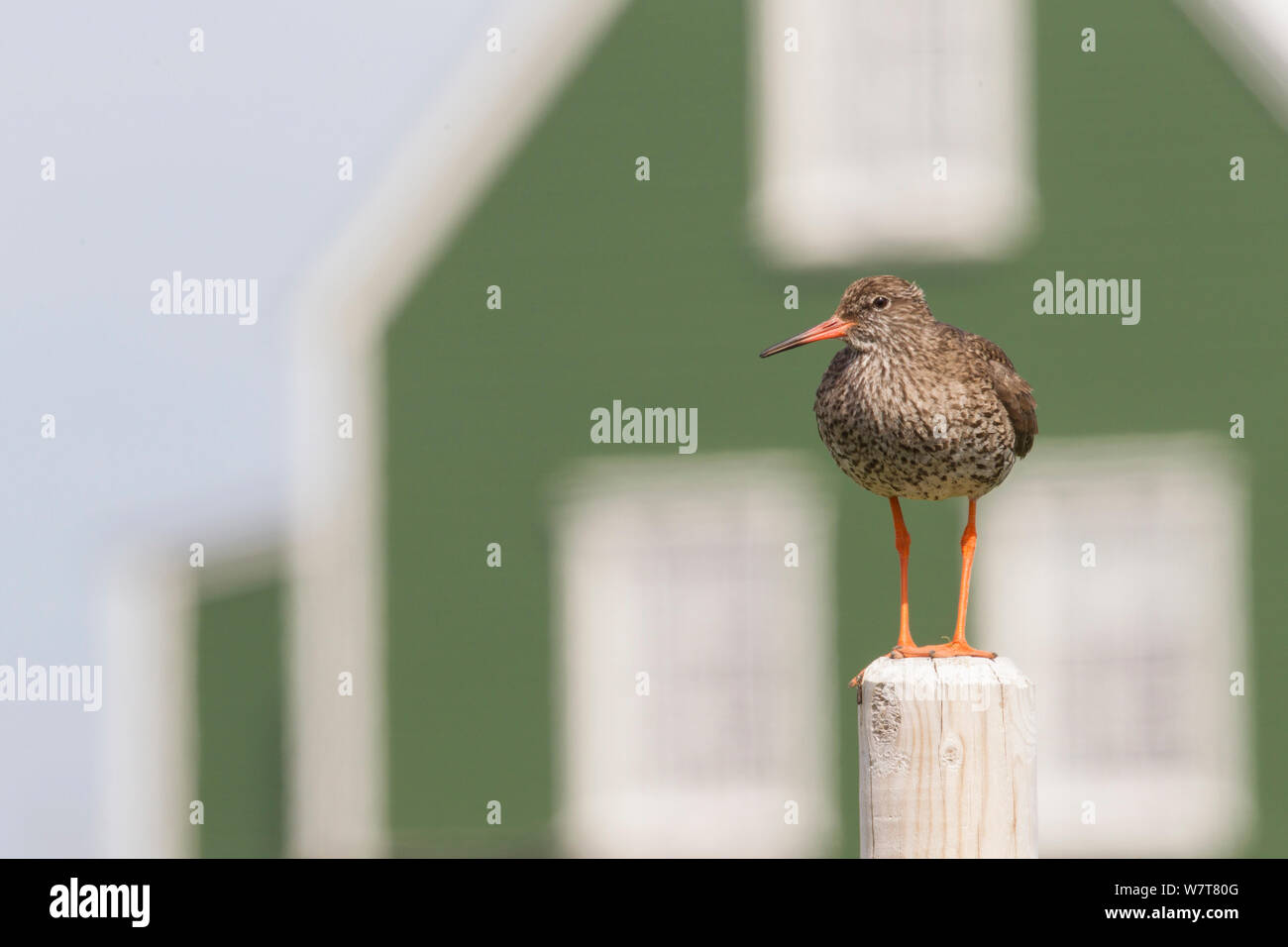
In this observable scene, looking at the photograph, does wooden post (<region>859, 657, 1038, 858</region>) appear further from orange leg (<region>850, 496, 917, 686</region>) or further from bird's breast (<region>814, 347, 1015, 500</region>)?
bird's breast (<region>814, 347, 1015, 500</region>)

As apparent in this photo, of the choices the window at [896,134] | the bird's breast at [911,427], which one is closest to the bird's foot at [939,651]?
the bird's breast at [911,427]

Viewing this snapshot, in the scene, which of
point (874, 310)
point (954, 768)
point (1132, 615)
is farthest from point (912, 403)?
point (1132, 615)

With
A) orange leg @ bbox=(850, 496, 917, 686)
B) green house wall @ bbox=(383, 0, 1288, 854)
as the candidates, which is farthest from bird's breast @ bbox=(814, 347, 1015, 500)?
green house wall @ bbox=(383, 0, 1288, 854)

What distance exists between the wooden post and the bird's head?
59.8 inches

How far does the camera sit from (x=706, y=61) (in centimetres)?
888

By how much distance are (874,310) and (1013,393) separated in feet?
1.90

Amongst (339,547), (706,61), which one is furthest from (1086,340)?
(339,547)

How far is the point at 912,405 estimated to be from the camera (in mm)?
4641

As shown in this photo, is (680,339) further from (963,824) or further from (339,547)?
(963,824)

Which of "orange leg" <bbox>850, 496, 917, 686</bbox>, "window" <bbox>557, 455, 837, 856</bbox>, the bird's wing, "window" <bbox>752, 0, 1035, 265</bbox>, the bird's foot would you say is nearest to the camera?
the bird's foot

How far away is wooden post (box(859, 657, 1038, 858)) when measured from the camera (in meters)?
3.66

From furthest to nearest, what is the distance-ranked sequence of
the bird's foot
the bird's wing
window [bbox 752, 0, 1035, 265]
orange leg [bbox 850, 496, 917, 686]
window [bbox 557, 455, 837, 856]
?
window [bbox 557, 455, 837, 856], window [bbox 752, 0, 1035, 265], the bird's wing, orange leg [bbox 850, 496, 917, 686], the bird's foot

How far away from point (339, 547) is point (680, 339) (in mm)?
2583

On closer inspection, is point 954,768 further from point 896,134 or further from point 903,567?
point 896,134
